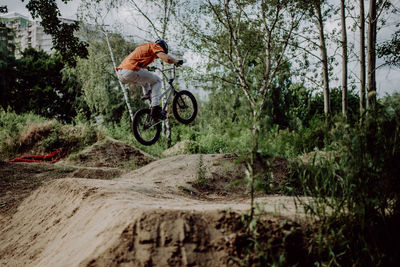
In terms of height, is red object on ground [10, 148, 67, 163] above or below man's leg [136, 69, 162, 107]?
below

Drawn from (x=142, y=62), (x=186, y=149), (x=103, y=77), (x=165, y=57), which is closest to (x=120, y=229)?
(x=165, y=57)

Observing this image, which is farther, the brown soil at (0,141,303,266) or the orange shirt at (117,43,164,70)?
the orange shirt at (117,43,164,70)

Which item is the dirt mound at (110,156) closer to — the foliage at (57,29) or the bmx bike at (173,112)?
the bmx bike at (173,112)

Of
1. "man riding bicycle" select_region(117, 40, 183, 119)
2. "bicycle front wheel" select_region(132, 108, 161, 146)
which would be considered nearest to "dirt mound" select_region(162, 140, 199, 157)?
"bicycle front wheel" select_region(132, 108, 161, 146)

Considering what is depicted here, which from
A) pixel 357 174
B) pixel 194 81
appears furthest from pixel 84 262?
pixel 194 81

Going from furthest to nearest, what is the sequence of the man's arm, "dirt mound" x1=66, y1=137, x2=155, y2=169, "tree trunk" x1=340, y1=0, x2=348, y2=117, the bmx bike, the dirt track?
"dirt mound" x1=66, y1=137, x2=155, y2=169 < "tree trunk" x1=340, y1=0, x2=348, y2=117 < the bmx bike < the man's arm < the dirt track

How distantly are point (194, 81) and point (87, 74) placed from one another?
1115cm

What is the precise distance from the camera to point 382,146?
2988mm

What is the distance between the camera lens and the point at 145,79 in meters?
6.93

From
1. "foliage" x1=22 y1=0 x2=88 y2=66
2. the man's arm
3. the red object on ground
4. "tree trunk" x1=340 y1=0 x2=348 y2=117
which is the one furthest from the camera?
the red object on ground

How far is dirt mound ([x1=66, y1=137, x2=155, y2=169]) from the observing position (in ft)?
36.9

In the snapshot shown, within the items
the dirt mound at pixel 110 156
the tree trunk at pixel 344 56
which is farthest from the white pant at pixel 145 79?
the tree trunk at pixel 344 56

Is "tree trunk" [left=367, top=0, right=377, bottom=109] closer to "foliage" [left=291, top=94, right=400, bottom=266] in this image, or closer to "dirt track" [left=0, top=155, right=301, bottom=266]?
"dirt track" [left=0, top=155, right=301, bottom=266]

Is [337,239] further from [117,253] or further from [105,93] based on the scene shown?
[105,93]
